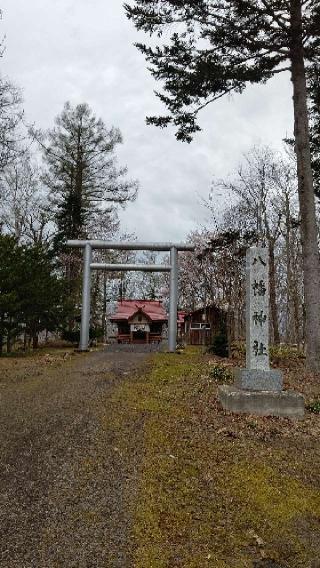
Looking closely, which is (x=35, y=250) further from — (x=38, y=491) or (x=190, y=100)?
(x=38, y=491)

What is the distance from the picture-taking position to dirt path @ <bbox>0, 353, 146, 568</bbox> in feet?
9.93

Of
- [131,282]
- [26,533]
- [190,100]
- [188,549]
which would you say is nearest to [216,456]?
[188,549]

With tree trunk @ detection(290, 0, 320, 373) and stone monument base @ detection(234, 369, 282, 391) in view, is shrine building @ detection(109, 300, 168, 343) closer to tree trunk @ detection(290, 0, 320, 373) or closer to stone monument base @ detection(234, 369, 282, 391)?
tree trunk @ detection(290, 0, 320, 373)

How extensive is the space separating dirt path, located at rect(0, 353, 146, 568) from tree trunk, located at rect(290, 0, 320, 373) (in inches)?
224

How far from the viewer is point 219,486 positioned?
14.2ft

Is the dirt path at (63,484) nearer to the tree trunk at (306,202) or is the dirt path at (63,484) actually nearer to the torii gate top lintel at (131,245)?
the tree trunk at (306,202)

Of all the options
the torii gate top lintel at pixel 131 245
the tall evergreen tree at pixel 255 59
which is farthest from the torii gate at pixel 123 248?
the tall evergreen tree at pixel 255 59

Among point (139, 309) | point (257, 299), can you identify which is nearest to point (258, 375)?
point (257, 299)

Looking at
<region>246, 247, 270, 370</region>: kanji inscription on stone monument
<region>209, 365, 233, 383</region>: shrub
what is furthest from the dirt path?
<region>209, 365, 233, 383</region>: shrub

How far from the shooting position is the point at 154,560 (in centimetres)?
299

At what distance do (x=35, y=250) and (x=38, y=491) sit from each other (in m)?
15.3

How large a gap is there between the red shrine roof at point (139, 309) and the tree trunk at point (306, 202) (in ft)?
57.2

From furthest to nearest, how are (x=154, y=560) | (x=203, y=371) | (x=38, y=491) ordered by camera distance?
(x=203, y=371), (x=38, y=491), (x=154, y=560)

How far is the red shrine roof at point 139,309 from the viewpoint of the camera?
2784 centimetres
